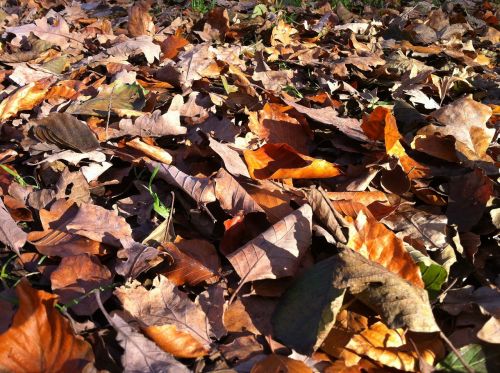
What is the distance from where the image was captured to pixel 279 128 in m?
2.00

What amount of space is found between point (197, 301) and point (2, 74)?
1868mm

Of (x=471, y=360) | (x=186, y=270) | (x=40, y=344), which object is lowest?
(x=471, y=360)

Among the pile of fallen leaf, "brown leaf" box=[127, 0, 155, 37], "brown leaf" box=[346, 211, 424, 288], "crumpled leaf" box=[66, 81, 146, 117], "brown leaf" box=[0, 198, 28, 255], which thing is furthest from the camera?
"brown leaf" box=[127, 0, 155, 37]

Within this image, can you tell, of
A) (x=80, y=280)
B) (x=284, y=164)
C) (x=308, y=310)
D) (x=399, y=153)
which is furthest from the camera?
(x=399, y=153)

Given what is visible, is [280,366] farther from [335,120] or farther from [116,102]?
[116,102]

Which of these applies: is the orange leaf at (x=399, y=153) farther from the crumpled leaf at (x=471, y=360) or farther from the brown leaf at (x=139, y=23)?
the brown leaf at (x=139, y=23)

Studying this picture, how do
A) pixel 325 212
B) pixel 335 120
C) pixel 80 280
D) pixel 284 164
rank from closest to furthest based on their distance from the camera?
pixel 80 280, pixel 325 212, pixel 284 164, pixel 335 120

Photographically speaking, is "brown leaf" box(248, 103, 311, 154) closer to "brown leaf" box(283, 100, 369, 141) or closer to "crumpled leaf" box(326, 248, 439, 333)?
"brown leaf" box(283, 100, 369, 141)

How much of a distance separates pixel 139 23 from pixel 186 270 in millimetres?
2277

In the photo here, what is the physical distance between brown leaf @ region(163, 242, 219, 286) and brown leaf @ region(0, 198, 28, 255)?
0.44m

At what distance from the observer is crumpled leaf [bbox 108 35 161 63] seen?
2.71m

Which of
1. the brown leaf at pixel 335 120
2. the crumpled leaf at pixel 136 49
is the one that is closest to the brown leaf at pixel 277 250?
the brown leaf at pixel 335 120

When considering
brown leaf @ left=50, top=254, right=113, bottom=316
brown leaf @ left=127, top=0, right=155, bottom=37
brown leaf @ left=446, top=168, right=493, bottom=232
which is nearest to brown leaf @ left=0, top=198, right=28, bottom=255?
brown leaf @ left=50, top=254, right=113, bottom=316

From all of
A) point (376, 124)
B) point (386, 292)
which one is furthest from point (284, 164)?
point (386, 292)
